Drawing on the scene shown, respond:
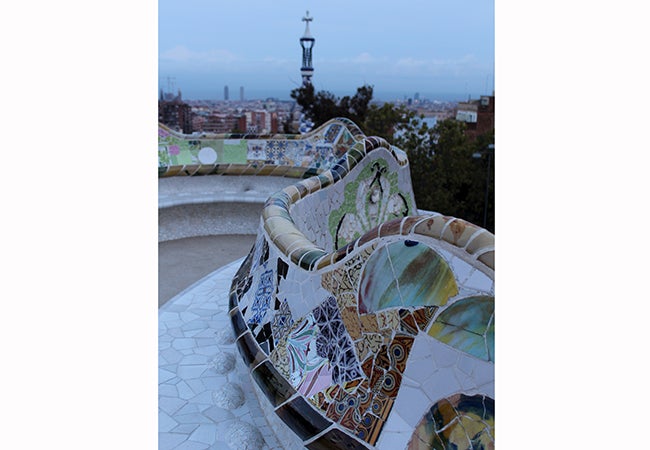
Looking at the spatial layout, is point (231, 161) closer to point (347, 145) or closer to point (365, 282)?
point (347, 145)

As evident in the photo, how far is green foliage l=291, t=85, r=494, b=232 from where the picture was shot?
10117 mm

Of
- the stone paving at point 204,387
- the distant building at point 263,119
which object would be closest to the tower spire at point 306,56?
the distant building at point 263,119

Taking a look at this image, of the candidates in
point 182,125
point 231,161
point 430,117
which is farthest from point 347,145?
point 430,117

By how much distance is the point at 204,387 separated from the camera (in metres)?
2.83

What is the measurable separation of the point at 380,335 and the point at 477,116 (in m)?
11.1

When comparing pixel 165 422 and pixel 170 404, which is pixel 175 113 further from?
pixel 165 422

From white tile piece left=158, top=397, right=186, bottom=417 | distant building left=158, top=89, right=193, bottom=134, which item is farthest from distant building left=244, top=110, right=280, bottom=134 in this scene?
white tile piece left=158, top=397, right=186, bottom=417

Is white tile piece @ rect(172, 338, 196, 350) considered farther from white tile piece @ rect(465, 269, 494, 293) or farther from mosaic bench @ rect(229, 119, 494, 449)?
white tile piece @ rect(465, 269, 494, 293)

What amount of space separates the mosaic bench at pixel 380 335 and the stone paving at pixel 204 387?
19 centimetres

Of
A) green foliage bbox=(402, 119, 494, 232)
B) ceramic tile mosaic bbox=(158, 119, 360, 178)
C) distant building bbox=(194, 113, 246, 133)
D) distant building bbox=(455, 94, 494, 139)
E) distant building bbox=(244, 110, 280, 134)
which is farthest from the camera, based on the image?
distant building bbox=(455, 94, 494, 139)

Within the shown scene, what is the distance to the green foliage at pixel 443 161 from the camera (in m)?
10.1

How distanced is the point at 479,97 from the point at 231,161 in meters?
6.02

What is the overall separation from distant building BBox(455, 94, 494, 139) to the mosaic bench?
30.9 feet

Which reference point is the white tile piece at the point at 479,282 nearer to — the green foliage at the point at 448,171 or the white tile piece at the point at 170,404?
the white tile piece at the point at 170,404
